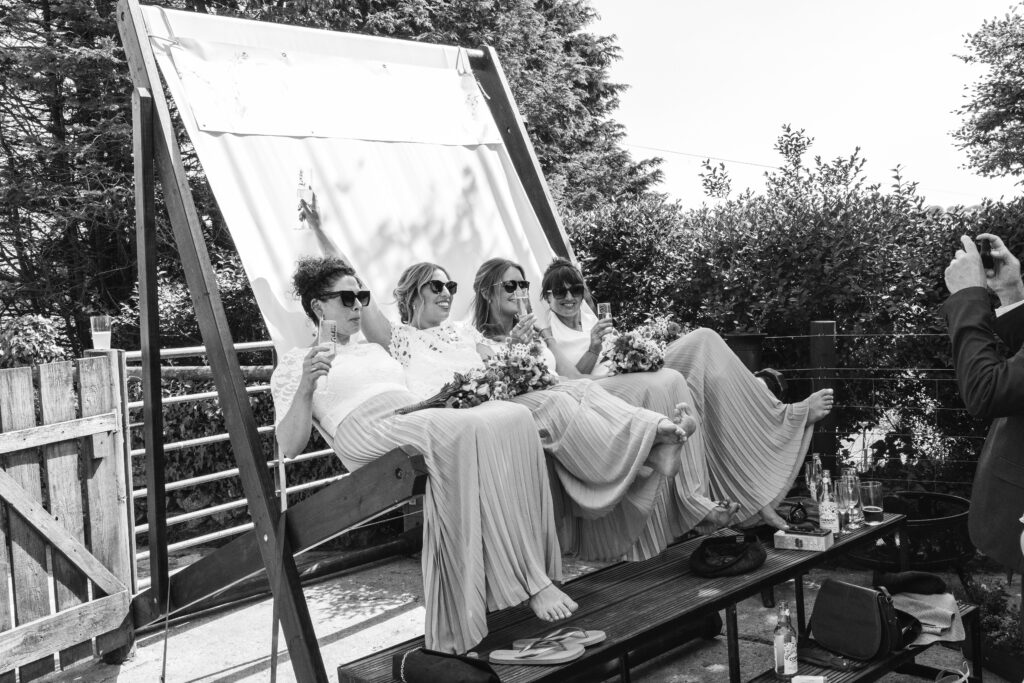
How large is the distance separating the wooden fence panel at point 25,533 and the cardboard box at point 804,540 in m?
3.47

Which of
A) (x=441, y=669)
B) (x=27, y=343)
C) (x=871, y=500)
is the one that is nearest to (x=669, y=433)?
(x=441, y=669)

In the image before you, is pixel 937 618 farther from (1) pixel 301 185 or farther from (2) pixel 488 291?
(1) pixel 301 185

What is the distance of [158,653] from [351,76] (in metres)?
3.25

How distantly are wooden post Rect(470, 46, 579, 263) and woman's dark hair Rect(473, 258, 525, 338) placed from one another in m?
0.82

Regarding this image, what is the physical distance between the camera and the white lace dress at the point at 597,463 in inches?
124

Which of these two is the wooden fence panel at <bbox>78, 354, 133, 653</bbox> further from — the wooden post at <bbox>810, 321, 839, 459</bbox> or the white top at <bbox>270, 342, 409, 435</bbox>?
the wooden post at <bbox>810, 321, 839, 459</bbox>

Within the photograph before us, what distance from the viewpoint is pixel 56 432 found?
4.18 meters

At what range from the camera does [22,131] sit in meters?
11.8

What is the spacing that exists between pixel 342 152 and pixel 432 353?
125 centimetres

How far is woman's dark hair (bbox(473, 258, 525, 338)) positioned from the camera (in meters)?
4.12

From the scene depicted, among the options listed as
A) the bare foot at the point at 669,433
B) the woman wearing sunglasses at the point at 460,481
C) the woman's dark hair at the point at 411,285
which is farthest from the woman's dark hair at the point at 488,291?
the bare foot at the point at 669,433

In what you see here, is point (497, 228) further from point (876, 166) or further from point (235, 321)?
point (235, 321)

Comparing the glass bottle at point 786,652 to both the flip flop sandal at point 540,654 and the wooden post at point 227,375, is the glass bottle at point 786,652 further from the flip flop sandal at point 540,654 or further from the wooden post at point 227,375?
the wooden post at point 227,375

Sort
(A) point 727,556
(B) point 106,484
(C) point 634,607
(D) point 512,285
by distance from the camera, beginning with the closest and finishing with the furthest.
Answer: (C) point 634,607 → (A) point 727,556 → (D) point 512,285 → (B) point 106,484
